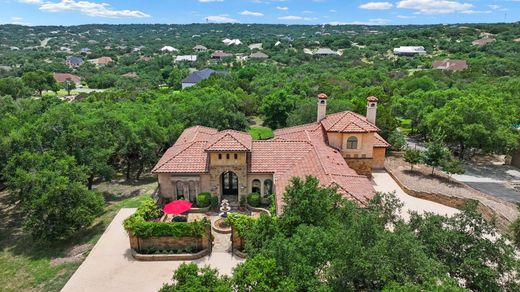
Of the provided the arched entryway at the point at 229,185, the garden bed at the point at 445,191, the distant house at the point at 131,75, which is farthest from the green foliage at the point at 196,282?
the distant house at the point at 131,75

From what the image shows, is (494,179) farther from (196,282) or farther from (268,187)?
(196,282)

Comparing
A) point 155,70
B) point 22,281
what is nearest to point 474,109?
point 22,281

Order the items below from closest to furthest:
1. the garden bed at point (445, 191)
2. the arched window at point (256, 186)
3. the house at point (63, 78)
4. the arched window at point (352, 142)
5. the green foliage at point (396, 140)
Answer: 1. the garden bed at point (445, 191)
2. the arched window at point (256, 186)
3. the arched window at point (352, 142)
4. the green foliage at point (396, 140)
5. the house at point (63, 78)

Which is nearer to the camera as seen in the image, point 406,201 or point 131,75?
point 406,201

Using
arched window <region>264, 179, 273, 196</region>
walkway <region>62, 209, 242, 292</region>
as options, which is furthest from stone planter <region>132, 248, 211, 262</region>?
arched window <region>264, 179, 273, 196</region>

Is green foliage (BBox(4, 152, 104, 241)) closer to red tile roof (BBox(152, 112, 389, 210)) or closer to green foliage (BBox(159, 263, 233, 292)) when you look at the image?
red tile roof (BBox(152, 112, 389, 210))

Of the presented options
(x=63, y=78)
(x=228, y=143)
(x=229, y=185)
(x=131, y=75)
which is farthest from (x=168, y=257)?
(x=131, y=75)

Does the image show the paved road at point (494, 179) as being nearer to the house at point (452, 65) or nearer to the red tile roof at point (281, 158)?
the red tile roof at point (281, 158)
